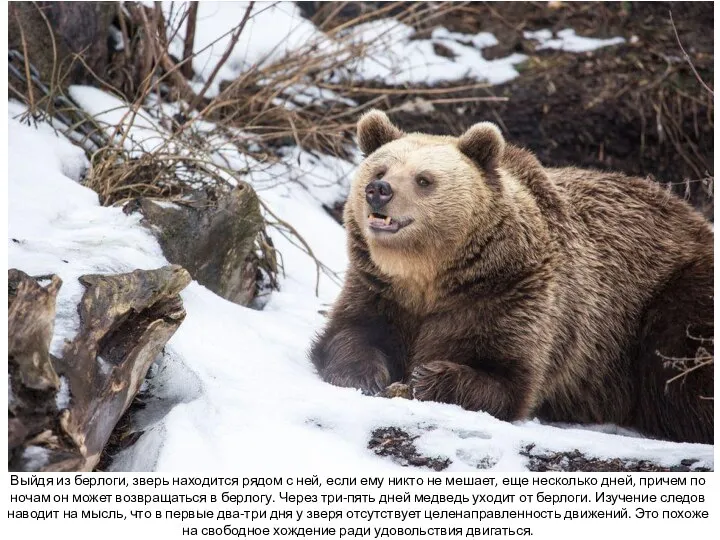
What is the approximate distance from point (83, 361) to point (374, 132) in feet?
8.08

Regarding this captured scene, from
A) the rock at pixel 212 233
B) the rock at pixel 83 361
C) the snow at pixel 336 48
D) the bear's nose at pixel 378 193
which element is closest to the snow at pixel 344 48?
the snow at pixel 336 48

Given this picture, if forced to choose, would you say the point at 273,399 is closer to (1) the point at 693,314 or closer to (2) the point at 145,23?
(1) the point at 693,314

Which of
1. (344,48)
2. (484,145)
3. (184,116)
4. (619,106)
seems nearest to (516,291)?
(484,145)

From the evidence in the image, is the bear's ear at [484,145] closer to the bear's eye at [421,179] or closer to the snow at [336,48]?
the bear's eye at [421,179]

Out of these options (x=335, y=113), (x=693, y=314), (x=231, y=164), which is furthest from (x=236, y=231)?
(x=335, y=113)

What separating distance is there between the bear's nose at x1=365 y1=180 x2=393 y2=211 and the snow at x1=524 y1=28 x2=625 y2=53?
635cm

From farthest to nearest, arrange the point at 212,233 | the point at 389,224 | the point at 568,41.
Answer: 1. the point at 568,41
2. the point at 212,233
3. the point at 389,224

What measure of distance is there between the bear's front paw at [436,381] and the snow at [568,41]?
21.8 ft

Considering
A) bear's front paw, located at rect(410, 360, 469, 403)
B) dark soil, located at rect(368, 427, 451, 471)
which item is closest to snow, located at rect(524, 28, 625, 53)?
bear's front paw, located at rect(410, 360, 469, 403)

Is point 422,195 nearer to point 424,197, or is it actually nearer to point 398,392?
point 424,197

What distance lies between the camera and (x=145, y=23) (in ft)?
22.5

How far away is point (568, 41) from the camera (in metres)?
10.2

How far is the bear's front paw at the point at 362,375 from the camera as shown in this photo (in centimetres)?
465

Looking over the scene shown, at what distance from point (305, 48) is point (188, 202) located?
11.1 ft
